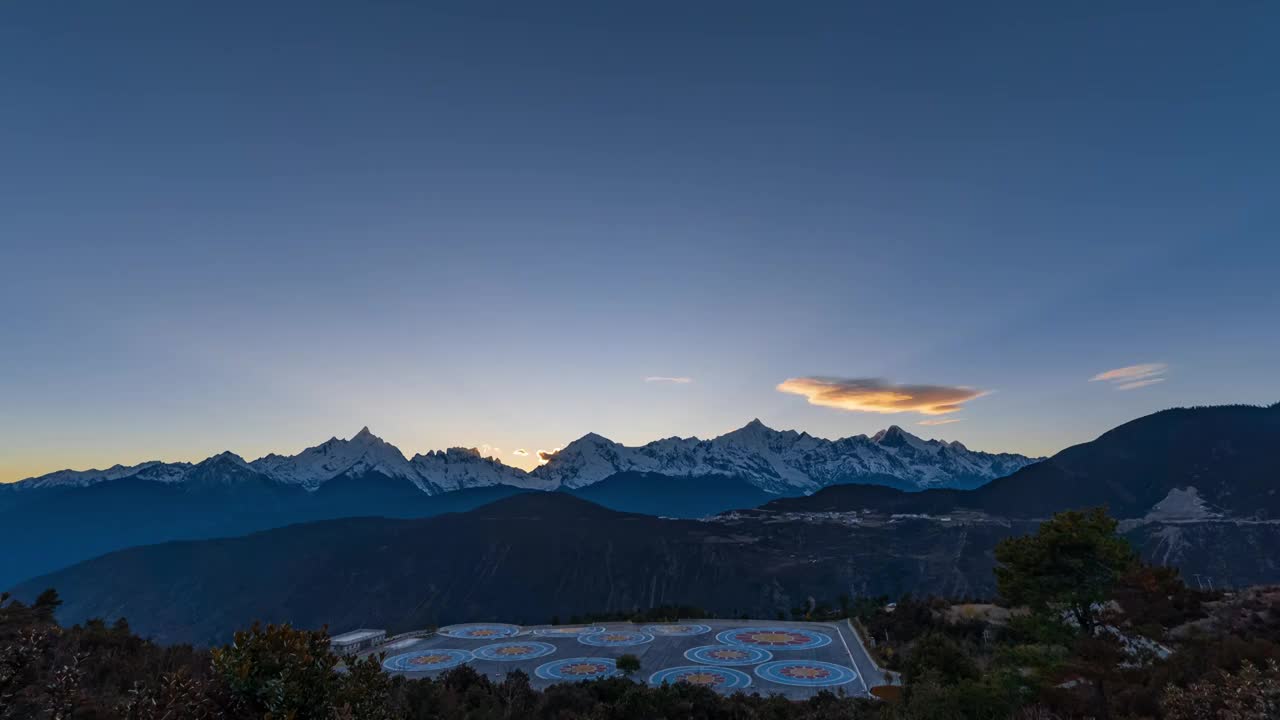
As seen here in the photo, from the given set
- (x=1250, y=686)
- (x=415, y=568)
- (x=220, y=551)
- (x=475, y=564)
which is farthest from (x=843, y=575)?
(x=220, y=551)

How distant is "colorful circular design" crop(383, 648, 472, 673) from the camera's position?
139 ft

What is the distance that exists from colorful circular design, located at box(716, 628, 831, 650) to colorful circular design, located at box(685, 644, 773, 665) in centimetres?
159

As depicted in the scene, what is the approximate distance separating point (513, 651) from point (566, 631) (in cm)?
919

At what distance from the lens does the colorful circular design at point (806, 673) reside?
118ft

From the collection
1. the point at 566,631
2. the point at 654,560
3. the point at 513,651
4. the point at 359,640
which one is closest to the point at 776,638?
the point at 566,631

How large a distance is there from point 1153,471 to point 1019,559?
215780 millimetres

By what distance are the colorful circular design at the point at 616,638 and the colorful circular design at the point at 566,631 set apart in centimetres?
131

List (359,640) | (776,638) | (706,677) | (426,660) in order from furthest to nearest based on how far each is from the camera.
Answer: (359,640) < (776,638) < (426,660) < (706,677)

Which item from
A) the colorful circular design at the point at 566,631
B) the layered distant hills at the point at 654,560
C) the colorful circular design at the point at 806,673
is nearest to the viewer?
the colorful circular design at the point at 806,673

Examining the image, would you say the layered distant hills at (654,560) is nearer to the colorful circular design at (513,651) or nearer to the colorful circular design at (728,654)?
the colorful circular design at (728,654)

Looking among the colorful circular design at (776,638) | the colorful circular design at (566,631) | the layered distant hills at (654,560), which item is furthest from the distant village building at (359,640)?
the layered distant hills at (654,560)

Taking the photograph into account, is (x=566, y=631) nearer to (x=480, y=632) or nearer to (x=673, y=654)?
(x=480, y=632)

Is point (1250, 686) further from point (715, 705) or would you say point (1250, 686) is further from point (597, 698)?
point (597, 698)

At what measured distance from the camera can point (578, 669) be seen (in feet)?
133
